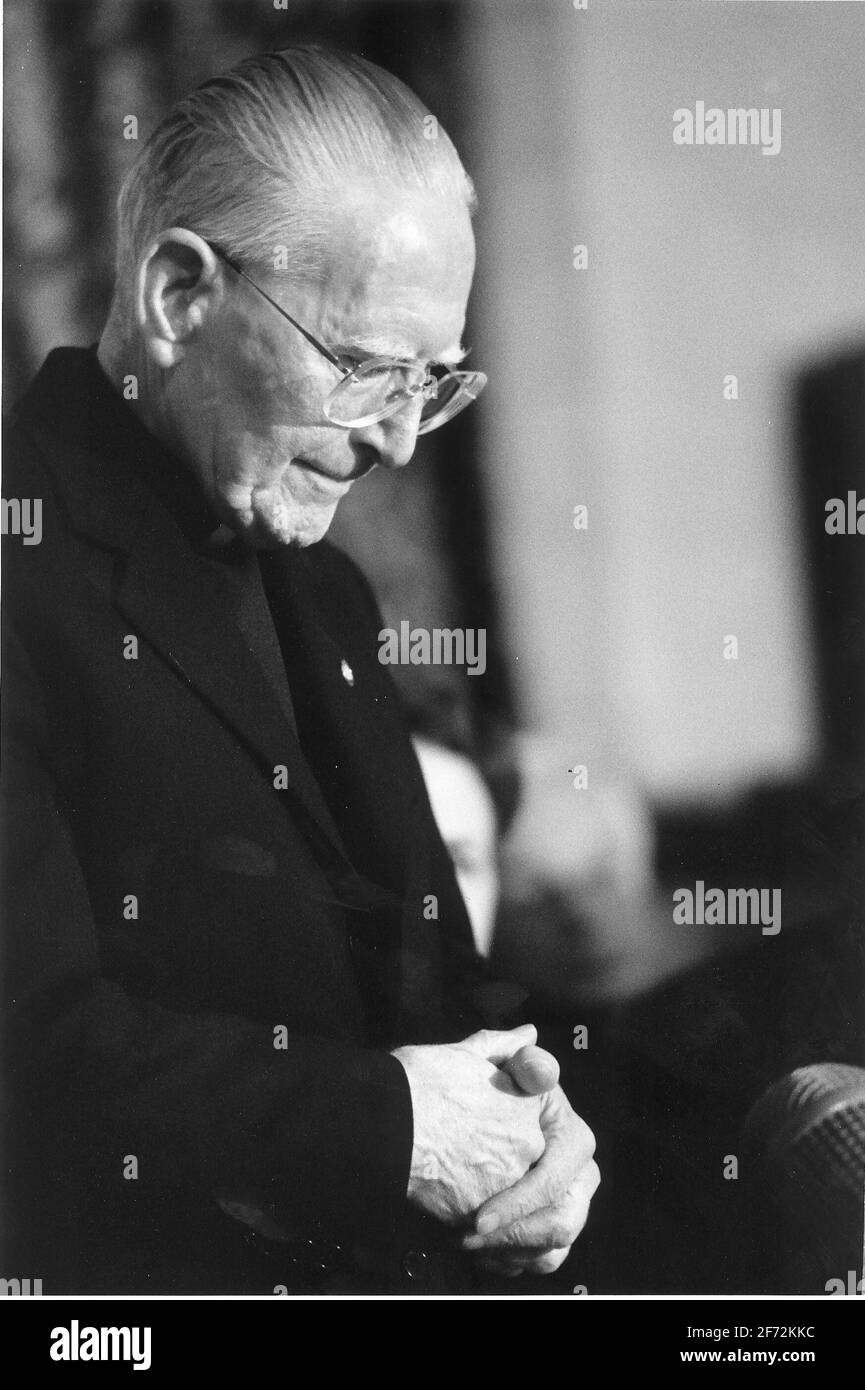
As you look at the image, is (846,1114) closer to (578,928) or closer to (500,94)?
(578,928)

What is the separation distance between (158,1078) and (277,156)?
133cm

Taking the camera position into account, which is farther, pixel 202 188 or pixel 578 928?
pixel 578 928

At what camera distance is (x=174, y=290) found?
6.73ft

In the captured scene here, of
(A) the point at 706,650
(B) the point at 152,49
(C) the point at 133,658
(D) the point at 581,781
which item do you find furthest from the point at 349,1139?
(B) the point at 152,49

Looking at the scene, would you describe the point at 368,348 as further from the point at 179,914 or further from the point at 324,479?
the point at 179,914

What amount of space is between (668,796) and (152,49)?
4.55ft

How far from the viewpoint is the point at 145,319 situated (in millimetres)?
2066

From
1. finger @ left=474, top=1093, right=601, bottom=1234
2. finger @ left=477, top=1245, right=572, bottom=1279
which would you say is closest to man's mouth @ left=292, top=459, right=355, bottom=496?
finger @ left=474, top=1093, right=601, bottom=1234

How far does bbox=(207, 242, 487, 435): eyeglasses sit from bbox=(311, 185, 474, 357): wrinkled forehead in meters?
0.03

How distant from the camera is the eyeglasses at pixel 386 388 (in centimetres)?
203

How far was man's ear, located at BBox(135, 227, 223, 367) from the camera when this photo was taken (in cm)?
203

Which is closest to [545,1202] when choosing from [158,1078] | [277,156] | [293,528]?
[158,1078]

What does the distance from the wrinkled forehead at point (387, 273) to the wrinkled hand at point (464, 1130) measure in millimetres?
1050

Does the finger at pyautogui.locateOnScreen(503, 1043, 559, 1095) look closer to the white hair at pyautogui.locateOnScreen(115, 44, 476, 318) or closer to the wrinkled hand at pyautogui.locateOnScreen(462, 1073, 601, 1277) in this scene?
the wrinkled hand at pyautogui.locateOnScreen(462, 1073, 601, 1277)
